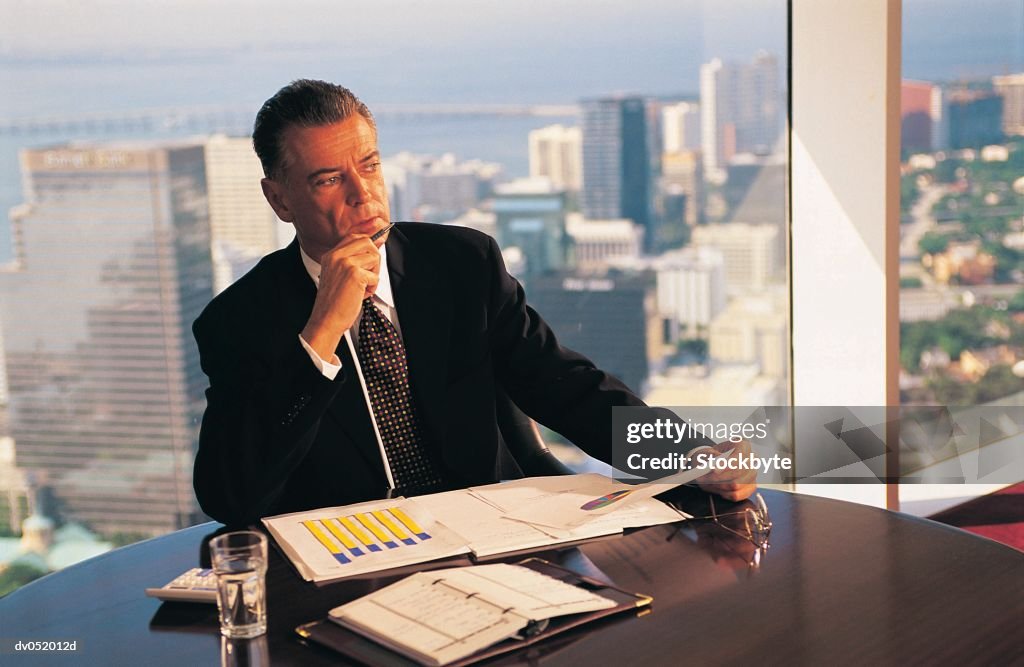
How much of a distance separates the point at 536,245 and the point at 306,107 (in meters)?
1.98

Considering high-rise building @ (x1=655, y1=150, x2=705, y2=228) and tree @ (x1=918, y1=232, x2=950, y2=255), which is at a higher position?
high-rise building @ (x1=655, y1=150, x2=705, y2=228)

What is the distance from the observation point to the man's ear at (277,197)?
7.09 feet

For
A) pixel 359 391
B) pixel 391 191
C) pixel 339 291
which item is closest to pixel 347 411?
pixel 359 391

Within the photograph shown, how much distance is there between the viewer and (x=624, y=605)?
4.47 ft

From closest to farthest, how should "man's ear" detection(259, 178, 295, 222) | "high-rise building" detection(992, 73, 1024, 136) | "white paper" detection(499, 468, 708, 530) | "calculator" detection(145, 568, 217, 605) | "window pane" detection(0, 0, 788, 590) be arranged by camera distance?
"calculator" detection(145, 568, 217, 605) < "white paper" detection(499, 468, 708, 530) < "man's ear" detection(259, 178, 295, 222) < "window pane" detection(0, 0, 788, 590) < "high-rise building" detection(992, 73, 1024, 136)

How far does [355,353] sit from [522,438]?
0.42 metres

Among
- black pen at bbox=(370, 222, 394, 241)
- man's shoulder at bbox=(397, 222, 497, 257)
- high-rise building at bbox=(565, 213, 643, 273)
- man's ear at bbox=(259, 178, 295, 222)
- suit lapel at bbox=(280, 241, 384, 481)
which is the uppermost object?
man's ear at bbox=(259, 178, 295, 222)

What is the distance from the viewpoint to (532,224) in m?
4.00

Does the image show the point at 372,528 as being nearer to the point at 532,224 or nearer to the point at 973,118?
the point at 532,224

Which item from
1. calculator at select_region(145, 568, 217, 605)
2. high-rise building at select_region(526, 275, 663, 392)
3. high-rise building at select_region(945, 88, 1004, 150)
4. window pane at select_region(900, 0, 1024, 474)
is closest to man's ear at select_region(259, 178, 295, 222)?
calculator at select_region(145, 568, 217, 605)

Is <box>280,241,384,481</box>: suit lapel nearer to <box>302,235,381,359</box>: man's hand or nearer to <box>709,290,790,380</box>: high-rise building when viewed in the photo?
<box>302,235,381,359</box>: man's hand

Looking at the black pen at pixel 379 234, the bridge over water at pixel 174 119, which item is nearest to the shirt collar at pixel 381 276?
the black pen at pixel 379 234

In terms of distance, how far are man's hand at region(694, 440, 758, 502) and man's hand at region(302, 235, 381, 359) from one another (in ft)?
2.28

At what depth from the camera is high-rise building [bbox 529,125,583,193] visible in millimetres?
4082
